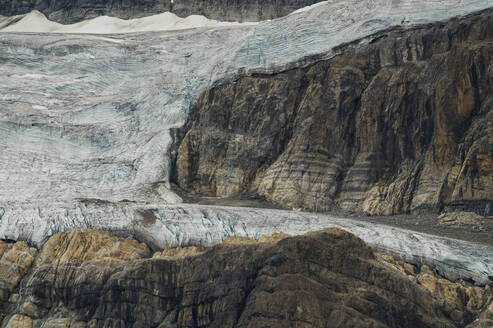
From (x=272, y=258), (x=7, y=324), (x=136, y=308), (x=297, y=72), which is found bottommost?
(x=7, y=324)

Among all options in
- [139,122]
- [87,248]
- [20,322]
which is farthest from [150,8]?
[20,322]

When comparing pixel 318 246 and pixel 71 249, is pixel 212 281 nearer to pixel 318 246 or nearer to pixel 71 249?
pixel 318 246

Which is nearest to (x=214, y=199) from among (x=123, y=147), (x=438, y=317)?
(x=123, y=147)

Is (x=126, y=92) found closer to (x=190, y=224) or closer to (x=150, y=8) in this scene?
(x=190, y=224)

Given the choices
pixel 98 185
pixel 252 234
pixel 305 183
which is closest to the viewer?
pixel 252 234

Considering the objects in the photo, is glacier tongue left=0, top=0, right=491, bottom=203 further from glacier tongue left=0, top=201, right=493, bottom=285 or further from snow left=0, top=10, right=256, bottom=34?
snow left=0, top=10, right=256, bottom=34

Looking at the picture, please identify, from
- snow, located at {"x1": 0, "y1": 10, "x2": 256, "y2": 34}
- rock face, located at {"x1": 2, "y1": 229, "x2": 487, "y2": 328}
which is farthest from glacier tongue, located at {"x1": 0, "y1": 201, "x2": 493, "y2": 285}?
snow, located at {"x1": 0, "y1": 10, "x2": 256, "y2": 34}

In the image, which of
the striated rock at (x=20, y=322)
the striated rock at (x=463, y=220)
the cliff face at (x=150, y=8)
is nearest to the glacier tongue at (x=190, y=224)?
the striated rock at (x=463, y=220)
